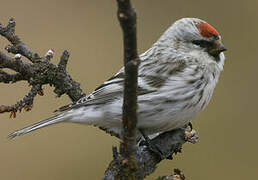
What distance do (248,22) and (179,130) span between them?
1613 millimetres

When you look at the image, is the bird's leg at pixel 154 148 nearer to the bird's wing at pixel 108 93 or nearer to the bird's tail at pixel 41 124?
the bird's wing at pixel 108 93

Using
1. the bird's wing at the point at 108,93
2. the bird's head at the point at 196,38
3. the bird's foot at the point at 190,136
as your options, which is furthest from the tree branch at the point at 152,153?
the bird's head at the point at 196,38

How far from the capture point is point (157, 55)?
2.43 m

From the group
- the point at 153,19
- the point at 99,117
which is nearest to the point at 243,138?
the point at 153,19

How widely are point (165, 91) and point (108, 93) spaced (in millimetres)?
256

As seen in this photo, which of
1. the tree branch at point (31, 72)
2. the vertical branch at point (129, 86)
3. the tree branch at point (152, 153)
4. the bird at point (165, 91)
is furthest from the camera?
the bird at point (165, 91)

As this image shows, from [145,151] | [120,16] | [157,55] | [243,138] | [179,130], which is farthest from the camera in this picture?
[243,138]

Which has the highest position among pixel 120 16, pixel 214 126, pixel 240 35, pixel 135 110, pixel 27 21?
pixel 27 21

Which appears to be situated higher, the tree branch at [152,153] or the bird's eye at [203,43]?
the bird's eye at [203,43]

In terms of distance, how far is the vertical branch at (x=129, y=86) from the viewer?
4.38ft

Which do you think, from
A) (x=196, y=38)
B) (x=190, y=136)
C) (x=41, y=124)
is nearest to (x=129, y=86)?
(x=190, y=136)

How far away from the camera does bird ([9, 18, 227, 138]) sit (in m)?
2.24

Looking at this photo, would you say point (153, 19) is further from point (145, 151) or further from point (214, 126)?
point (145, 151)

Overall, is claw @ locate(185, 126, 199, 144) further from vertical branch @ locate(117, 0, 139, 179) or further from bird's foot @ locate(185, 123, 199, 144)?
vertical branch @ locate(117, 0, 139, 179)
